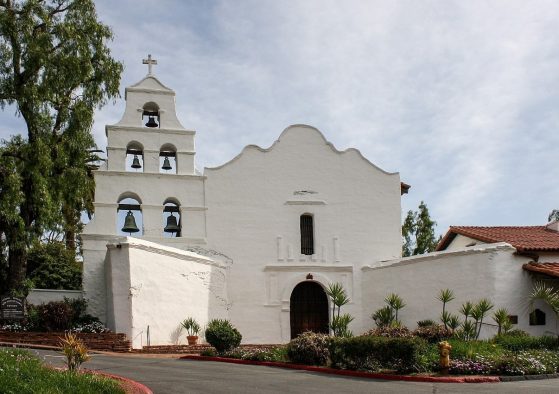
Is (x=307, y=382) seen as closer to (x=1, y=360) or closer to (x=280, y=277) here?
(x=1, y=360)

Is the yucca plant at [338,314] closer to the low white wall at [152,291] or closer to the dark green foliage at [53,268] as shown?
the low white wall at [152,291]

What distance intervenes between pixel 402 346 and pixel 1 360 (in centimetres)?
879

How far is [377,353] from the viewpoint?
53.4 feet

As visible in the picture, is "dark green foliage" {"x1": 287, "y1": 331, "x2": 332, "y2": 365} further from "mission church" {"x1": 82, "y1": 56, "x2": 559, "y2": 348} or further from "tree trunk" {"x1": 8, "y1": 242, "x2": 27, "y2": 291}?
"tree trunk" {"x1": 8, "y1": 242, "x2": 27, "y2": 291}

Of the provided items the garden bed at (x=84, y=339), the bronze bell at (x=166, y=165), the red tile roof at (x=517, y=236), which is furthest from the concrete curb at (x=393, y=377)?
the bronze bell at (x=166, y=165)

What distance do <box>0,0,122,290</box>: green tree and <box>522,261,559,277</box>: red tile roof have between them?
15.9 meters

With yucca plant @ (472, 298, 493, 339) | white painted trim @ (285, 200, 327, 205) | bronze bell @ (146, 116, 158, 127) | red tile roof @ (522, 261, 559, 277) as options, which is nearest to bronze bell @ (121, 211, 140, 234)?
bronze bell @ (146, 116, 158, 127)

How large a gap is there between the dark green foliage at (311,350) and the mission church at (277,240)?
640 centimetres

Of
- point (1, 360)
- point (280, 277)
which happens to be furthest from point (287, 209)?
point (1, 360)

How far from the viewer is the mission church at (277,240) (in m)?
23.6

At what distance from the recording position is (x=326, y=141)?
2939 cm

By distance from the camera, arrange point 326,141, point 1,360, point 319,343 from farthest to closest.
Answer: point 326,141 < point 319,343 < point 1,360

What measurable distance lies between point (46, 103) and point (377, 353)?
1498cm

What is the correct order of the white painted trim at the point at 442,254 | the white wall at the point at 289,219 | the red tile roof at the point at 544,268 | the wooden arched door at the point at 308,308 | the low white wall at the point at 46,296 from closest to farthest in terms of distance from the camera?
A: the red tile roof at the point at 544,268, the white painted trim at the point at 442,254, the low white wall at the point at 46,296, the white wall at the point at 289,219, the wooden arched door at the point at 308,308
